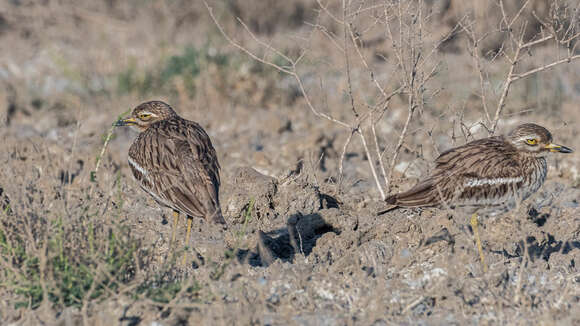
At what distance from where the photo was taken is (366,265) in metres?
4.86

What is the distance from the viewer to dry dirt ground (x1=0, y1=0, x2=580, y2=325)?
4.11 meters

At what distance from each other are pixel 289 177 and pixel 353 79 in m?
4.47

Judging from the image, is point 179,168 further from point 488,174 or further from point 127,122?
point 488,174

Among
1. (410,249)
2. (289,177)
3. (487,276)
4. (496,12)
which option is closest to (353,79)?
(496,12)

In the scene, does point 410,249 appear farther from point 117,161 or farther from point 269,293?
point 117,161

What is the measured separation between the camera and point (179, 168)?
5367 mm

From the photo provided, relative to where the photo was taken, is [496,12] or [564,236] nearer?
[564,236]

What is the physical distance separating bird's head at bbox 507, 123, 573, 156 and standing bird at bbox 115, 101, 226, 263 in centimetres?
209

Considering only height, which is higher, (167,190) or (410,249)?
(167,190)

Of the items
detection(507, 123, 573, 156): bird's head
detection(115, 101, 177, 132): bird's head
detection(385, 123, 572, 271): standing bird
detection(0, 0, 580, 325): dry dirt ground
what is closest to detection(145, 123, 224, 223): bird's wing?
detection(0, 0, 580, 325): dry dirt ground

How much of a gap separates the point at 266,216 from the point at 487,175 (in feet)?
5.17

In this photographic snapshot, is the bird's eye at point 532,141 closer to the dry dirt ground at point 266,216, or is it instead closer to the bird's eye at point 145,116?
the dry dirt ground at point 266,216

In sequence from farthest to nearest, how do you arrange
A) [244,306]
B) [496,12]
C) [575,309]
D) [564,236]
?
[496,12], [564,236], [575,309], [244,306]

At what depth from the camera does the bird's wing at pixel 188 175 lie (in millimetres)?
5172
